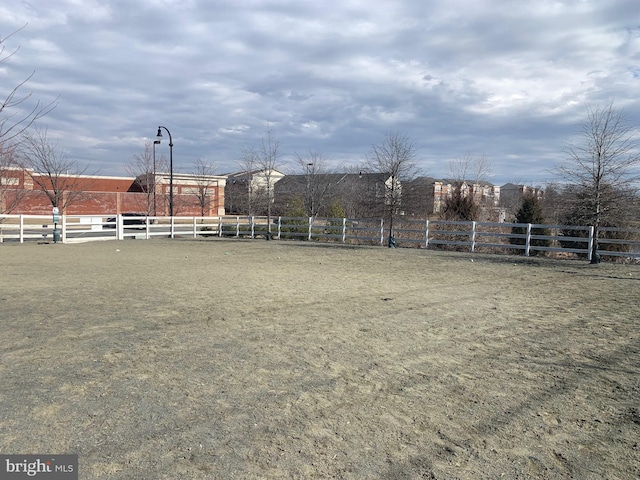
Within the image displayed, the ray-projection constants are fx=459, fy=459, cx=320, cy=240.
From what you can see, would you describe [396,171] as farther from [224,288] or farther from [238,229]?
→ [224,288]

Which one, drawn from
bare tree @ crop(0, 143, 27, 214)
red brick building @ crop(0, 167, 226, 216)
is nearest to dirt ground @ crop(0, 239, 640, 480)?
bare tree @ crop(0, 143, 27, 214)

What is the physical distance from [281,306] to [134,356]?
312 centimetres

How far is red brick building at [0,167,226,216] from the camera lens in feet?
113

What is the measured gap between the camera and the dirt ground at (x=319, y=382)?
3051mm

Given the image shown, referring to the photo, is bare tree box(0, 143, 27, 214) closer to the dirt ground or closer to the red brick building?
the red brick building

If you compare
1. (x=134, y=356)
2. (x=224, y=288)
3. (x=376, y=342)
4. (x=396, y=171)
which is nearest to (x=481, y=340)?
(x=376, y=342)

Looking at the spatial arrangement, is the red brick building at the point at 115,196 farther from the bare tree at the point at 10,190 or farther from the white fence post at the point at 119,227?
the white fence post at the point at 119,227

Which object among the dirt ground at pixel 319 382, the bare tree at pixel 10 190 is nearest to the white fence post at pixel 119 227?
the bare tree at pixel 10 190

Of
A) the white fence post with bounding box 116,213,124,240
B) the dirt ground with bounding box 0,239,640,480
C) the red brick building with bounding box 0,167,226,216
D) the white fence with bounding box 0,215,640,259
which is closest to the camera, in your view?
the dirt ground with bounding box 0,239,640,480

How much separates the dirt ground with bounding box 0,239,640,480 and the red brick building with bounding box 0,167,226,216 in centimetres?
2666

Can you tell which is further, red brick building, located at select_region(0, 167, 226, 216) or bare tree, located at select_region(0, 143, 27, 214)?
red brick building, located at select_region(0, 167, 226, 216)

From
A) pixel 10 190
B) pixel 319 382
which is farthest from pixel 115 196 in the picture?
pixel 319 382

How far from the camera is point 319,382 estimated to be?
4371mm

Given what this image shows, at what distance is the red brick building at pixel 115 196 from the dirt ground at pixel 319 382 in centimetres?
2666
